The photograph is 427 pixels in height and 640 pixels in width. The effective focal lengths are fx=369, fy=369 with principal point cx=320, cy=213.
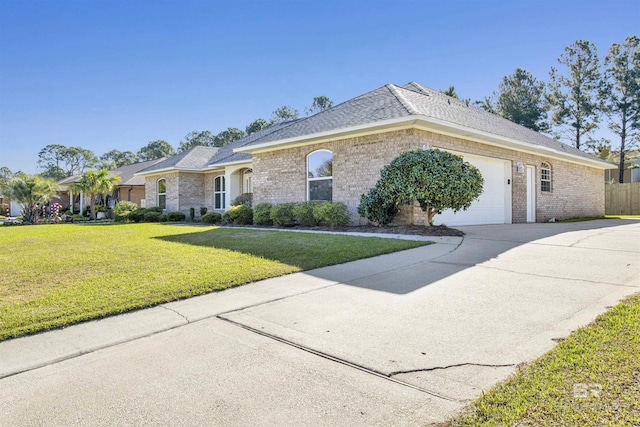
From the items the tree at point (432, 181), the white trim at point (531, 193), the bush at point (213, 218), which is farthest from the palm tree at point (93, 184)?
the white trim at point (531, 193)

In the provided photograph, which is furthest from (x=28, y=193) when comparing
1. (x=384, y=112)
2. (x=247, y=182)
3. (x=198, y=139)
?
(x=198, y=139)

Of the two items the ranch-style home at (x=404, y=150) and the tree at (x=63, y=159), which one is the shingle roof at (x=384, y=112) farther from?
the tree at (x=63, y=159)

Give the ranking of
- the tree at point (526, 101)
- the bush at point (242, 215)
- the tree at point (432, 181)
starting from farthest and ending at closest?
the tree at point (526, 101) → the bush at point (242, 215) → the tree at point (432, 181)

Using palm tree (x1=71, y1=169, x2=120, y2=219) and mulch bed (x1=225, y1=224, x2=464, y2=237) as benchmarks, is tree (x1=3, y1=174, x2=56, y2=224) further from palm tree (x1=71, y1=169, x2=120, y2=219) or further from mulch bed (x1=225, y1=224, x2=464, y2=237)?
mulch bed (x1=225, y1=224, x2=464, y2=237)

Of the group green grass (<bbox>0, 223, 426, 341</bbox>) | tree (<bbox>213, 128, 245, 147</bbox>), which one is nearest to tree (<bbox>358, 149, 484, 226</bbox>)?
green grass (<bbox>0, 223, 426, 341</bbox>)

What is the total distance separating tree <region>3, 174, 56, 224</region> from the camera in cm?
1922

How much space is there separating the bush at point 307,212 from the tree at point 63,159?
74.9 m

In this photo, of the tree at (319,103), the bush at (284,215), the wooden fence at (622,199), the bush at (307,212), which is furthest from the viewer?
the tree at (319,103)

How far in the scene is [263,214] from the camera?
14242 mm

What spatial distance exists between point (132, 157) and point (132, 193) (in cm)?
5231

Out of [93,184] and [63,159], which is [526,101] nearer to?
[93,184]

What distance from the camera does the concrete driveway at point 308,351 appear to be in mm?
2164

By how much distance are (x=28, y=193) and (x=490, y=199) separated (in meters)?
22.6

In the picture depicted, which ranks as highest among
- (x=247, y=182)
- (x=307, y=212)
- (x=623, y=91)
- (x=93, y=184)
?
(x=623, y=91)
